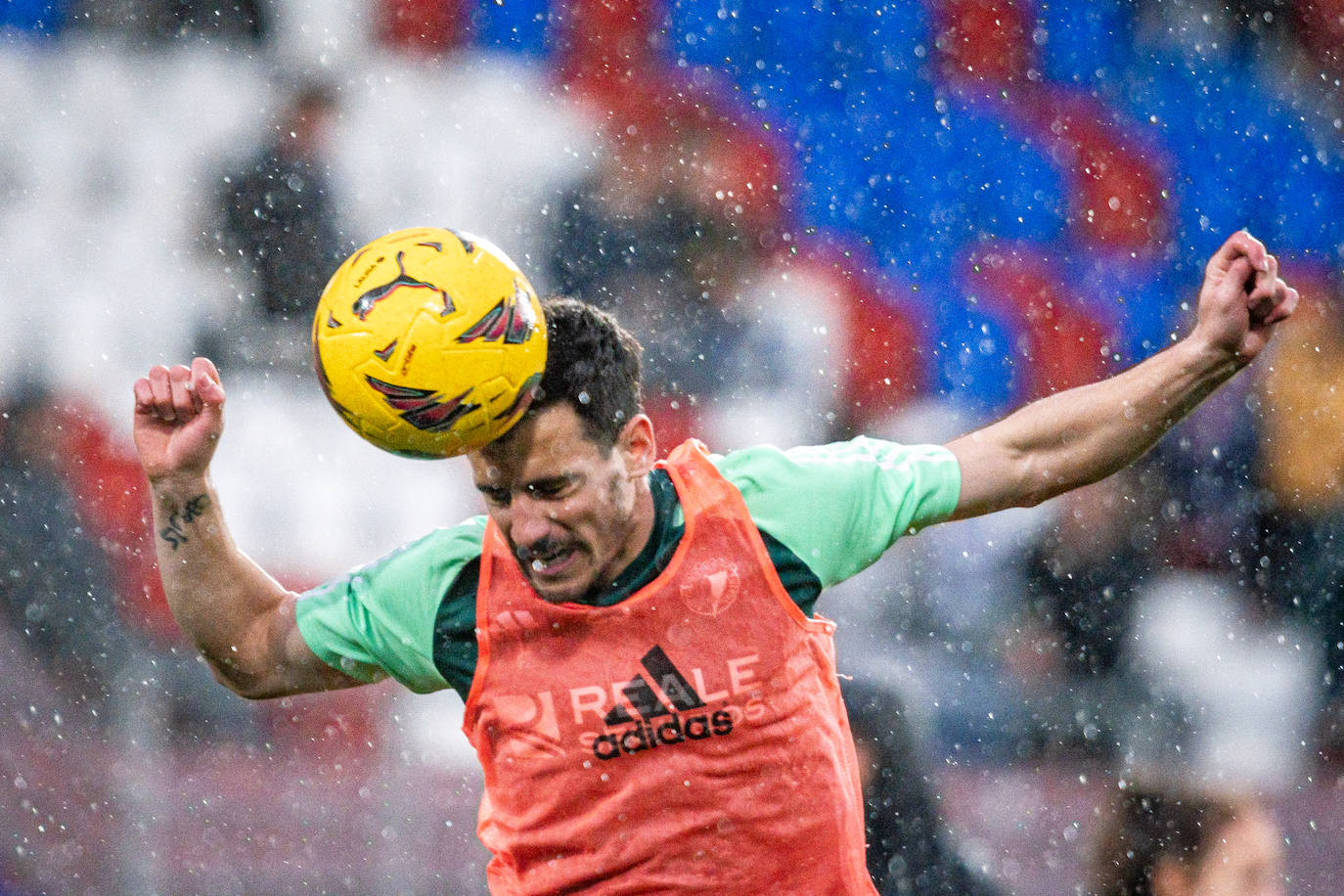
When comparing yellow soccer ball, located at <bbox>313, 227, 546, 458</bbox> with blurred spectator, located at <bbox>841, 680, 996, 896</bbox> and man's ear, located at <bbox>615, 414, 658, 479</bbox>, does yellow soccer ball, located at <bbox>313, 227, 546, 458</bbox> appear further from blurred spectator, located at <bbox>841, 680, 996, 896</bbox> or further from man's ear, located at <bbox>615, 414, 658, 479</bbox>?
blurred spectator, located at <bbox>841, 680, 996, 896</bbox>

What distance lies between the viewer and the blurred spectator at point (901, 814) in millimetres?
4801

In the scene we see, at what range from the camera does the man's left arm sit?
292 centimetres

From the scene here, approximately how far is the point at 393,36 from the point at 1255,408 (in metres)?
5.01

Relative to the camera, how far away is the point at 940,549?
7297 mm

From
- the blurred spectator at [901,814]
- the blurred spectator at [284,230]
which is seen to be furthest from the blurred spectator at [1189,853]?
the blurred spectator at [284,230]

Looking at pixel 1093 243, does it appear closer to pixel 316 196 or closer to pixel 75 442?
pixel 316 196

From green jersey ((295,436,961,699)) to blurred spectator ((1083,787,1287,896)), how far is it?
111 inches

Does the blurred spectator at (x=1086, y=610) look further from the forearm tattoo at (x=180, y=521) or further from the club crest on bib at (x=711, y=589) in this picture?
the forearm tattoo at (x=180, y=521)

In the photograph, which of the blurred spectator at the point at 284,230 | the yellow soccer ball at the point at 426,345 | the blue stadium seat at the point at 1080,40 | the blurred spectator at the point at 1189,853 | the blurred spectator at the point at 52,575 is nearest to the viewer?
the yellow soccer ball at the point at 426,345

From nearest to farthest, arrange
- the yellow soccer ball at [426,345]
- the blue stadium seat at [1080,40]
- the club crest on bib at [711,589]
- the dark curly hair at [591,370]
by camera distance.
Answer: the yellow soccer ball at [426,345] < the dark curly hair at [591,370] < the club crest on bib at [711,589] < the blue stadium seat at [1080,40]

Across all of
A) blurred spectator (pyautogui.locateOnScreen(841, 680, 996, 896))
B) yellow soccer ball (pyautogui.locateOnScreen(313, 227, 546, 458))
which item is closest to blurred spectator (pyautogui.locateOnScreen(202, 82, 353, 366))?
blurred spectator (pyautogui.locateOnScreen(841, 680, 996, 896))

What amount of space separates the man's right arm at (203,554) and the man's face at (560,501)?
568 millimetres

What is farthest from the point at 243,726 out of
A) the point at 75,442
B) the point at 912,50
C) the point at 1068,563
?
the point at 912,50

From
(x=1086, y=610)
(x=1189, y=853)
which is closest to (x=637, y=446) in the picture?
(x=1189, y=853)
